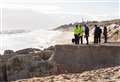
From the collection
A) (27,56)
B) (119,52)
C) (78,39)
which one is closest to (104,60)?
(119,52)

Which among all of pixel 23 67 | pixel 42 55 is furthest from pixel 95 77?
pixel 42 55

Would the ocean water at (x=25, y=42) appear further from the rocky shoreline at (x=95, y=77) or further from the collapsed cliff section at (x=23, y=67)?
the rocky shoreline at (x=95, y=77)

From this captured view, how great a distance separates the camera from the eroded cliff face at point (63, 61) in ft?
60.7

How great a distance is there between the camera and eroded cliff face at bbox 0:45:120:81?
1850cm

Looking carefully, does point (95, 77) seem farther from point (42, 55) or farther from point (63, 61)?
point (42, 55)

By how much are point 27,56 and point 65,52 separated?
11.3ft

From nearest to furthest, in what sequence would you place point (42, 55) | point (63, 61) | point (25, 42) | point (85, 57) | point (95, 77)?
point (95, 77), point (85, 57), point (63, 61), point (42, 55), point (25, 42)

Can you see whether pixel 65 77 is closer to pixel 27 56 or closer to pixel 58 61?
pixel 58 61

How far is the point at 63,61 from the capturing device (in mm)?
19938

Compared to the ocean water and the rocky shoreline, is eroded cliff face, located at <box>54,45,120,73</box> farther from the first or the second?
the ocean water

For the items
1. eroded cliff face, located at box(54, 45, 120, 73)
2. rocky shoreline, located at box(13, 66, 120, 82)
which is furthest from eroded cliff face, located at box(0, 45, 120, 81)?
rocky shoreline, located at box(13, 66, 120, 82)

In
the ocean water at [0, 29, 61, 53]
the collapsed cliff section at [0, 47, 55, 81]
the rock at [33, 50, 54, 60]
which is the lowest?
the collapsed cliff section at [0, 47, 55, 81]

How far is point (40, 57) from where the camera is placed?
24.2 meters

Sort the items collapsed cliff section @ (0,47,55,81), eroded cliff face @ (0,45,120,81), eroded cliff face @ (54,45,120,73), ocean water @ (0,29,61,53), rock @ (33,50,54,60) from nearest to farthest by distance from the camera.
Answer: eroded cliff face @ (54,45,120,73) → eroded cliff face @ (0,45,120,81) → collapsed cliff section @ (0,47,55,81) → rock @ (33,50,54,60) → ocean water @ (0,29,61,53)
